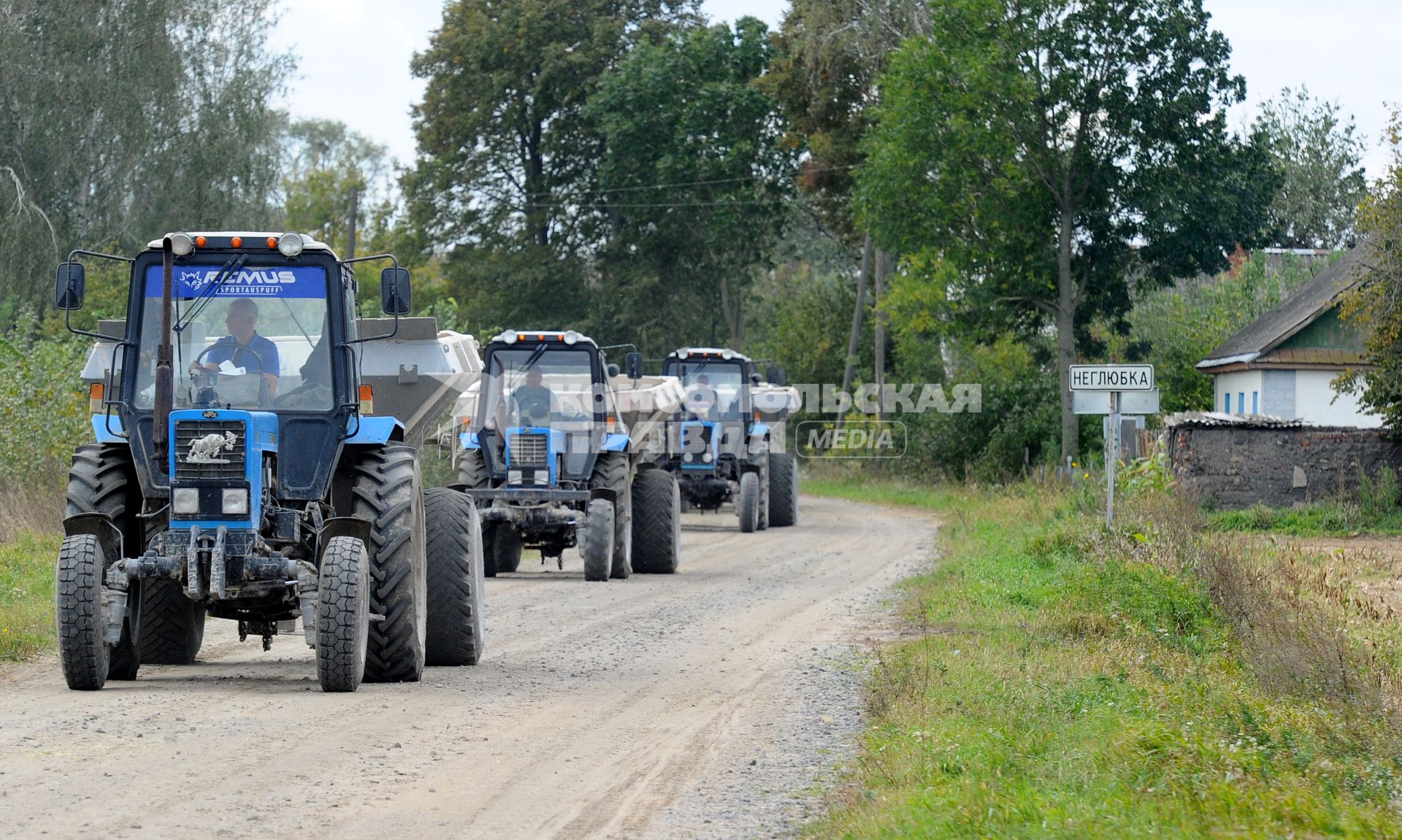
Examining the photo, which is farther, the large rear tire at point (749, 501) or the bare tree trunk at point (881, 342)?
the bare tree trunk at point (881, 342)

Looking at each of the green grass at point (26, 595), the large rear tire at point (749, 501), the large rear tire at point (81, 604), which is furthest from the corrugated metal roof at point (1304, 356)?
the large rear tire at point (81, 604)

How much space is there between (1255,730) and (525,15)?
44.4 m

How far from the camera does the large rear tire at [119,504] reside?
9.58 meters

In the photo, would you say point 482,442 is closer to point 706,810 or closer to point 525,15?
point 706,810

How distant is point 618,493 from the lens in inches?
722

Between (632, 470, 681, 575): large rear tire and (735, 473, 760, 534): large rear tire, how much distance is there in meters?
7.60

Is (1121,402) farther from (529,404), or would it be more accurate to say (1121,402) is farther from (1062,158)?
(1062,158)

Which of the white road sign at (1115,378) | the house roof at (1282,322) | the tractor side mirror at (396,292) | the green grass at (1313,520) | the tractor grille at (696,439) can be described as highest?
the house roof at (1282,322)

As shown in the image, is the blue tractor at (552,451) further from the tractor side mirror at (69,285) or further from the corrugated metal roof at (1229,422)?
the corrugated metal roof at (1229,422)

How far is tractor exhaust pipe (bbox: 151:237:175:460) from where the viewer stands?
9227 millimetres

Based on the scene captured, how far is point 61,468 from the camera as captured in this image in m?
19.0

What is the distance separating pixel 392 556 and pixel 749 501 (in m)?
17.9

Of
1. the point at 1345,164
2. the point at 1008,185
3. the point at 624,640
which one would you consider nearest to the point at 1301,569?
the point at 624,640

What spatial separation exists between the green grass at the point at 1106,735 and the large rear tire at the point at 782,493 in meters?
14.8
